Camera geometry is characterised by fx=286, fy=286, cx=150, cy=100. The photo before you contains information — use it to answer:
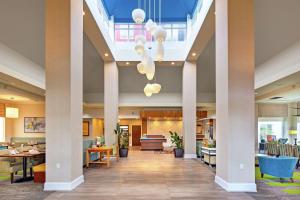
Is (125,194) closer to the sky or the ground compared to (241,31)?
closer to the ground

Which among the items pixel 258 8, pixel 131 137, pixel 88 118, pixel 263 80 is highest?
pixel 258 8

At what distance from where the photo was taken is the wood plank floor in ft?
18.9

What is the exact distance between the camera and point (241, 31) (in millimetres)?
6379

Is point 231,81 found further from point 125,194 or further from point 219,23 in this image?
point 125,194

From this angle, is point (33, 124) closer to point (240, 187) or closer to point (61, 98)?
point (61, 98)

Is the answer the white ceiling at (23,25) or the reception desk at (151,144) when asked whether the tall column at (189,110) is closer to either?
the reception desk at (151,144)

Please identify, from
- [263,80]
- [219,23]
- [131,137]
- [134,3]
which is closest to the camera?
[219,23]

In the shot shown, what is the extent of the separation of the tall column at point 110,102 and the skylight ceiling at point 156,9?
227 cm

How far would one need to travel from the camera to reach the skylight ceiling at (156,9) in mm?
12391

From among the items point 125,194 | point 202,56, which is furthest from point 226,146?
point 202,56

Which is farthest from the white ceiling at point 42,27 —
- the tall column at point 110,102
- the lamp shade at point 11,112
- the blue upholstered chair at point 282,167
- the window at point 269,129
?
the window at point 269,129

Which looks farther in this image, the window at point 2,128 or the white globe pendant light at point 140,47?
the window at point 2,128

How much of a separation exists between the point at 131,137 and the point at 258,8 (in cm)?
1482

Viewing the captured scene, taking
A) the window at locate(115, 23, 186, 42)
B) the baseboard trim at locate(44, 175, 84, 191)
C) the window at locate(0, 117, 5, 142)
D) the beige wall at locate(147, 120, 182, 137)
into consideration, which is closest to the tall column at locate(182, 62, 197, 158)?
the window at locate(115, 23, 186, 42)
